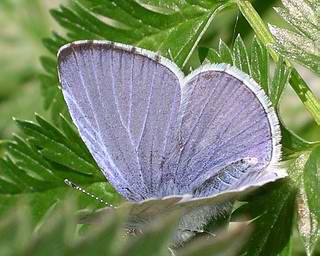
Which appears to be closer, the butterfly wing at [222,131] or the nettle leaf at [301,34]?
the butterfly wing at [222,131]

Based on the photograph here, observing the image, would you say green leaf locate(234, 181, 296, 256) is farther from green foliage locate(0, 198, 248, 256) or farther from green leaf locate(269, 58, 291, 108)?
green foliage locate(0, 198, 248, 256)

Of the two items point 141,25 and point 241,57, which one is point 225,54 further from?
point 141,25

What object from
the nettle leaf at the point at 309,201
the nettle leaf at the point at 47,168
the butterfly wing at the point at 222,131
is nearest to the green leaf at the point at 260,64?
the butterfly wing at the point at 222,131

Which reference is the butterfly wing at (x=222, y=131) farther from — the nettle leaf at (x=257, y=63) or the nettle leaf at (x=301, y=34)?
the nettle leaf at (x=301, y=34)

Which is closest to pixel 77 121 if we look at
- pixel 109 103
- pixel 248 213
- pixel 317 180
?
pixel 109 103

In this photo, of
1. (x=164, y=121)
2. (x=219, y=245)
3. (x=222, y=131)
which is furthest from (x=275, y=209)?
(x=219, y=245)

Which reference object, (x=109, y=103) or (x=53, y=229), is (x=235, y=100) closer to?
(x=109, y=103)

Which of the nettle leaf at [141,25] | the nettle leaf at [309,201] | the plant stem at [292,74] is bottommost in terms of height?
the nettle leaf at [309,201]

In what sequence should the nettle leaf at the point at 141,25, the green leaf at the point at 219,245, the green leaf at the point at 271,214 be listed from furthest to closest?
the nettle leaf at the point at 141,25, the green leaf at the point at 271,214, the green leaf at the point at 219,245
